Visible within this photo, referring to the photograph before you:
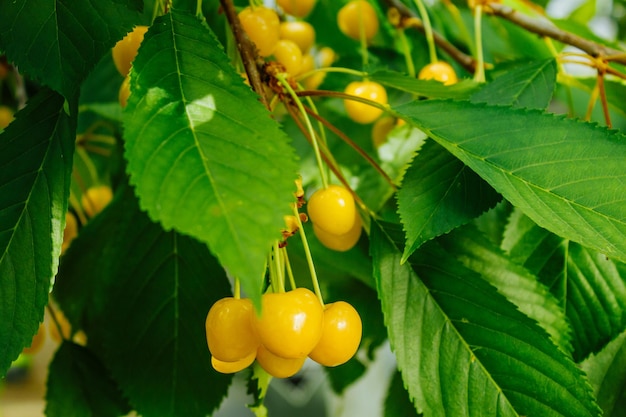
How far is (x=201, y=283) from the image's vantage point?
0.51m

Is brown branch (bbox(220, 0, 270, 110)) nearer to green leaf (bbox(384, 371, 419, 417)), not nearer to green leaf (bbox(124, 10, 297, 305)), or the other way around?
green leaf (bbox(124, 10, 297, 305))

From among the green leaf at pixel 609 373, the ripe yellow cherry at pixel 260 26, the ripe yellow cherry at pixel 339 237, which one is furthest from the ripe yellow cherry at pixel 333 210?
the green leaf at pixel 609 373

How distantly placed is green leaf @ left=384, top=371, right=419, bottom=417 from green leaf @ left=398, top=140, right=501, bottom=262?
0.65ft

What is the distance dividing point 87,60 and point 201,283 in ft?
0.70

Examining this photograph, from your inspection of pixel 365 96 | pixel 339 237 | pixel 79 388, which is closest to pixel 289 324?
pixel 339 237

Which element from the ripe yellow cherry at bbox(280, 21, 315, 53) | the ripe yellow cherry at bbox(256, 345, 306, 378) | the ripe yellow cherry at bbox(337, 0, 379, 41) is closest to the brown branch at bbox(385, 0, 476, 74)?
the ripe yellow cherry at bbox(337, 0, 379, 41)

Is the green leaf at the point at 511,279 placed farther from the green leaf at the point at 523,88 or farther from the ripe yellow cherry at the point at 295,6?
the ripe yellow cherry at the point at 295,6

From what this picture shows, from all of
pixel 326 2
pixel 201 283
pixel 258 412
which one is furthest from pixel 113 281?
pixel 326 2

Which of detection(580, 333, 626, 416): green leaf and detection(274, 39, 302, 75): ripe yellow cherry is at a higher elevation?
detection(274, 39, 302, 75): ripe yellow cherry

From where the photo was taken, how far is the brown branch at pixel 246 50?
403mm

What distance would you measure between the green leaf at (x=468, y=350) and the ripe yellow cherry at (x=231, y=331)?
11 centimetres

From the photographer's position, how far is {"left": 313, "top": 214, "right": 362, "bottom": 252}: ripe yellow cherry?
0.44 metres

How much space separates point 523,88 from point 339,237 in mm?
197

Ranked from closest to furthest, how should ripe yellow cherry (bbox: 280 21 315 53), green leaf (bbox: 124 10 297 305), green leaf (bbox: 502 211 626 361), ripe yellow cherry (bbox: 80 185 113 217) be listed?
green leaf (bbox: 124 10 297 305)
green leaf (bbox: 502 211 626 361)
ripe yellow cherry (bbox: 280 21 315 53)
ripe yellow cherry (bbox: 80 185 113 217)
